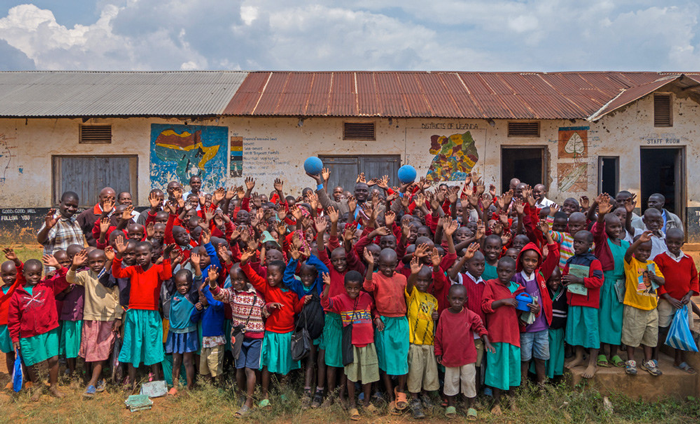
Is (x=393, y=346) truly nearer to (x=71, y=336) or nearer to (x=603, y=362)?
(x=603, y=362)

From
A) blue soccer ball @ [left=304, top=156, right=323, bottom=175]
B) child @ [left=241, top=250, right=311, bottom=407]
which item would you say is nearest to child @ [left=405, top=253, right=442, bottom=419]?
child @ [left=241, top=250, right=311, bottom=407]

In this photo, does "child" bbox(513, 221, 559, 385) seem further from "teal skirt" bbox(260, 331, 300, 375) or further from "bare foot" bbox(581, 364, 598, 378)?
"teal skirt" bbox(260, 331, 300, 375)

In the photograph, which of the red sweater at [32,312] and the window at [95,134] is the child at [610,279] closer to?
the red sweater at [32,312]

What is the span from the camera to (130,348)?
138 inches

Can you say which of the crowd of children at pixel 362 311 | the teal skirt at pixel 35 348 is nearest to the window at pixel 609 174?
the crowd of children at pixel 362 311

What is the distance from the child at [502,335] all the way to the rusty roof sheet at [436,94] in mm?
5674

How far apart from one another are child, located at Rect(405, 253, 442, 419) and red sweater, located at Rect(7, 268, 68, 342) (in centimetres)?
272

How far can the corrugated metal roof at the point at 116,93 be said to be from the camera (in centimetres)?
850

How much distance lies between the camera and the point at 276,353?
3328mm

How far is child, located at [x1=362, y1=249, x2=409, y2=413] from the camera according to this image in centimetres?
321

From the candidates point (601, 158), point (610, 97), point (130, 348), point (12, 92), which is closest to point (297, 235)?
point (130, 348)

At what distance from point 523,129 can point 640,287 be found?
616cm

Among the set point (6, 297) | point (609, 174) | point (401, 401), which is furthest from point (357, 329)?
point (609, 174)

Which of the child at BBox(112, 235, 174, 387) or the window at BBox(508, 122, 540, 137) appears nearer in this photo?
the child at BBox(112, 235, 174, 387)
